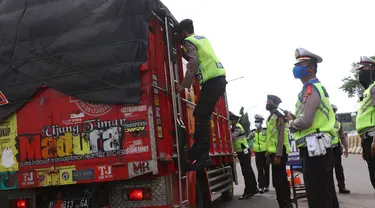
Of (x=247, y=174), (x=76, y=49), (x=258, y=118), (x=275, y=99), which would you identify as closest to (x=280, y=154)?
(x=275, y=99)

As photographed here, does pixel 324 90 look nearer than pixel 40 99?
Yes

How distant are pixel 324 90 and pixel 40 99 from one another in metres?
3.37

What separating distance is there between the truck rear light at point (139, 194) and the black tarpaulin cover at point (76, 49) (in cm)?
104

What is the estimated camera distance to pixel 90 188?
4.96 meters

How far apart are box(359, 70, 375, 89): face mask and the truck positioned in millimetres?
2639

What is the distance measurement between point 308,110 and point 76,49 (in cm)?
282

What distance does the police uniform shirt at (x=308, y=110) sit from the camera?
4.32m

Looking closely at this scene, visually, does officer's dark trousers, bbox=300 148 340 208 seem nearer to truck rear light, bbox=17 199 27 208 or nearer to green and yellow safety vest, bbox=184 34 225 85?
green and yellow safety vest, bbox=184 34 225 85

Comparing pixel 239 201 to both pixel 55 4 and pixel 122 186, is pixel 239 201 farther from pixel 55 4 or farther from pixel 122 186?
pixel 55 4

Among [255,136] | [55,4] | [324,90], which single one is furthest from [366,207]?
[55,4]

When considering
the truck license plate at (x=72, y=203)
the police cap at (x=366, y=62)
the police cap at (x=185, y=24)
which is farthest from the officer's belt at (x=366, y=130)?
the truck license plate at (x=72, y=203)

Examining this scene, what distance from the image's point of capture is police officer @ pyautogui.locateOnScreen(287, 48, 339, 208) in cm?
421

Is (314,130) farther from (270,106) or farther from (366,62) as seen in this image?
(270,106)

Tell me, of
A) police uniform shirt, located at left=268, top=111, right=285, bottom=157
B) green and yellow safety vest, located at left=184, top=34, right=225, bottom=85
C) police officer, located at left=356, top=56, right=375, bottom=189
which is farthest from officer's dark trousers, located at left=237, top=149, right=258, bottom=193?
green and yellow safety vest, located at left=184, top=34, right=225, bottom=85
